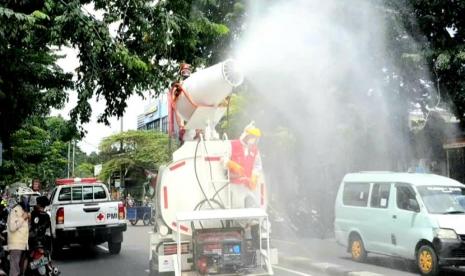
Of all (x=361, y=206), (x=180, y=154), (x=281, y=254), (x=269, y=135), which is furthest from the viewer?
(x=269, y=135)

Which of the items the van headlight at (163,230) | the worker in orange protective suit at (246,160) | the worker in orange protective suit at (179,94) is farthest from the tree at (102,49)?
the van headlight at (163,230)

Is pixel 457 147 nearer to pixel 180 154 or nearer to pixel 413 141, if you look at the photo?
pixel 413 141

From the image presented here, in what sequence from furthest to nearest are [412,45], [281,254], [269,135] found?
[269,135]
[412,45]
[281,254]

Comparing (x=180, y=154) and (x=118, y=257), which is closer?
(x=180, y=154)

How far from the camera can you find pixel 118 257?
14086mm

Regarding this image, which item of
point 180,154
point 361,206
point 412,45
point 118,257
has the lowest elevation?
point 118,257

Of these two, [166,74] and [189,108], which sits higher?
[166,74]

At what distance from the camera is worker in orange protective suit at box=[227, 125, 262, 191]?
7891 millimetres

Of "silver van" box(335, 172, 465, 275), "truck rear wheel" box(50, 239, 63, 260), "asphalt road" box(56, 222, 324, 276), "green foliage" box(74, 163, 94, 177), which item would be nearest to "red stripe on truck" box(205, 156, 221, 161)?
"asphalt road" box(56, 222, 324, 276)

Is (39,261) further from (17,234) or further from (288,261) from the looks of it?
(288,261)

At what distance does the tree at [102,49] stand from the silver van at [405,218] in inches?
180

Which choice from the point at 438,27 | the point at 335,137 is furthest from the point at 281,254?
the point at 438,27

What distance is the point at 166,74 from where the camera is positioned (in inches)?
420

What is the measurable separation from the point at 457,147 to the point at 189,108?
11.7 m
